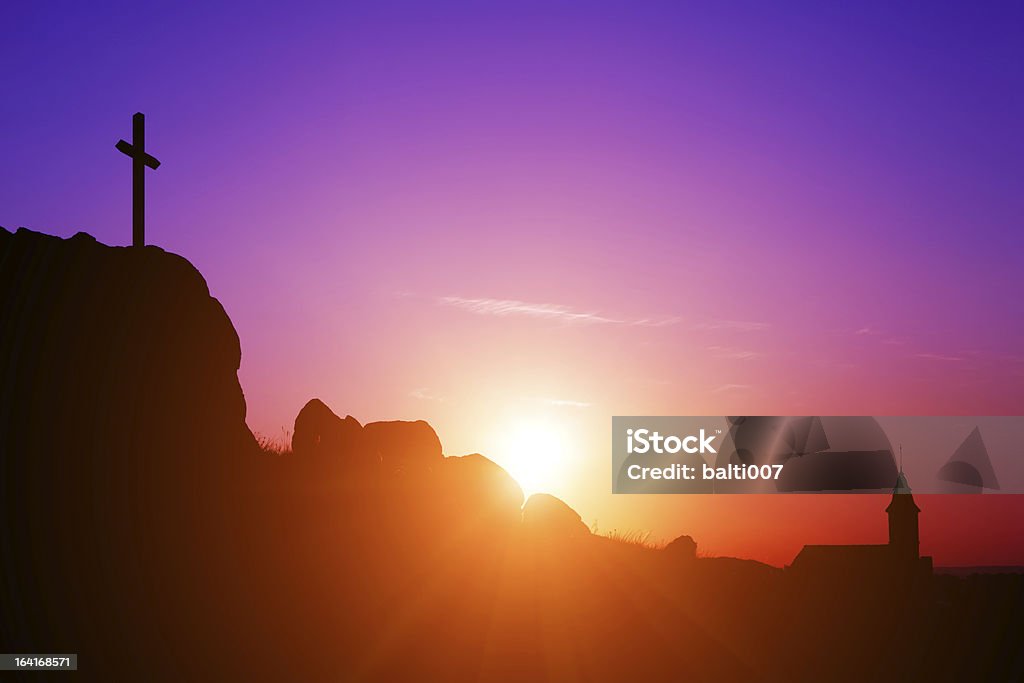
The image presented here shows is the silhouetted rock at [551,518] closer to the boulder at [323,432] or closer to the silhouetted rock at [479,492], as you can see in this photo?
the silhouetted rock at [479,492]

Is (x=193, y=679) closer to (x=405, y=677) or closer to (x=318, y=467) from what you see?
(x=405, y=677)

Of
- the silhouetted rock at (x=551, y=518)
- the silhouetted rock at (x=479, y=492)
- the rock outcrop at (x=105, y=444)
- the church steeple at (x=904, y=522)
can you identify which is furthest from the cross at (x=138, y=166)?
the church steeple at (x=904, y=522)

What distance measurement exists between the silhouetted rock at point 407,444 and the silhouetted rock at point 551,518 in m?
3.73

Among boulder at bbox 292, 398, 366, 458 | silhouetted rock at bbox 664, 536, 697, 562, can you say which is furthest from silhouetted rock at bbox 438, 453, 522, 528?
silhouetted rock at bbox 664, 536, 697, 562

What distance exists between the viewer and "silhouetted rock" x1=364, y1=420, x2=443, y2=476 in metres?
24.7

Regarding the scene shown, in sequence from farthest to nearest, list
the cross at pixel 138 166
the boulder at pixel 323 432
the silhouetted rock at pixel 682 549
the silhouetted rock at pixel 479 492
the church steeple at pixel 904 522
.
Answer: the church steeple at pixel 904 522 < the silhouetted rock at pixel 682 549 < the silhouetted rock at pixel 479 492 < the boulder at pixel 323 432 < the cross at pixel 138 166

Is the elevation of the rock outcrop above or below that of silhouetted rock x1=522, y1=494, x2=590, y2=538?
above

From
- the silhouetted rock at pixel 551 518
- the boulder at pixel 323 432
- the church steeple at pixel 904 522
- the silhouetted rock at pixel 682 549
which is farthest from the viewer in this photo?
the church steeple at pixel 904 522

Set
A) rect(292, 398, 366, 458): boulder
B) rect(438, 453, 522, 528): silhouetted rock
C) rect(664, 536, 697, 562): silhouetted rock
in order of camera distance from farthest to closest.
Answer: rect(664, 536, 697, 562): silhouetted rock
rect(438, 453, 522, 528): silhouetted rock
rect(292, 398, 366, 458): boulder

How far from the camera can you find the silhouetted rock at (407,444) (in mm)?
24719

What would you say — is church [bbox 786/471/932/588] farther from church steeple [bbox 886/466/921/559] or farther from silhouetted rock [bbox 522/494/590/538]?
silhouetted rock [bbox 522/494/590/538]

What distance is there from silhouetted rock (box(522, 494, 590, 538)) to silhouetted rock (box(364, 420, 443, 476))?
3.73 m

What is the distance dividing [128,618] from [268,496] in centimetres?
451

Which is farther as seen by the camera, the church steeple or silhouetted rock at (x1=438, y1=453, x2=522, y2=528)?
the church steeple
